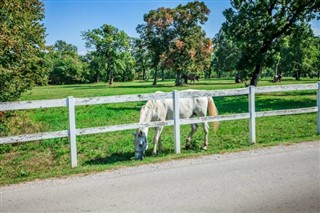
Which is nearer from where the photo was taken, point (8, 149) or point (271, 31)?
point (8, 149)

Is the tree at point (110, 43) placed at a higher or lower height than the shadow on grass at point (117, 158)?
higher

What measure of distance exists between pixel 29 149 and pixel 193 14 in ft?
143

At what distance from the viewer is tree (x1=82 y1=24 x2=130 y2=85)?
2474 inches

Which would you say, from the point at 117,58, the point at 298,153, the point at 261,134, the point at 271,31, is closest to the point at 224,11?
the point at 271,31

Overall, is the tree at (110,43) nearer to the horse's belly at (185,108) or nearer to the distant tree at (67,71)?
the distant tree at (67,71)

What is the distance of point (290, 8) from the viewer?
83.0ft

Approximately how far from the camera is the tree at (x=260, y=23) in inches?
993

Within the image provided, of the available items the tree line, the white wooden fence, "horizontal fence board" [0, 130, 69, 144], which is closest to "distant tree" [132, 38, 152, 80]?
the tree line

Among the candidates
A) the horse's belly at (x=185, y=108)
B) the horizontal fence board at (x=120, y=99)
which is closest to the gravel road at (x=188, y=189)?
the horizontal fence board at (x=120, y=99)

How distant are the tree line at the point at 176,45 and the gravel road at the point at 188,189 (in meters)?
4.94

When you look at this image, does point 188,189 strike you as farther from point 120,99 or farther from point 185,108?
point 185,108

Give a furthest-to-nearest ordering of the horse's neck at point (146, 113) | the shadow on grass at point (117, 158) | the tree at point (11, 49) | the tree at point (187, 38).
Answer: the tree at point (187, 38), the tree at point (11, 49), the horse's neck at point (146, 113), the shadow on grass at point (117, 158)

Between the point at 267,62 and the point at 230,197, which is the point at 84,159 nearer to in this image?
the point at 230,197

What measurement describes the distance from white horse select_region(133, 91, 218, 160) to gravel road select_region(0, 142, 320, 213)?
0.89 metres
